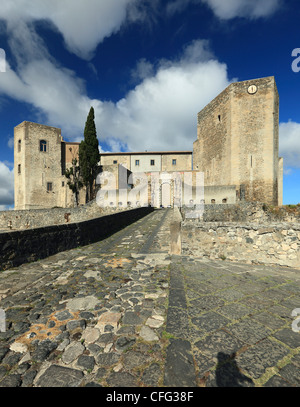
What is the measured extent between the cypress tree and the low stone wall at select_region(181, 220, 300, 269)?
2116 cm

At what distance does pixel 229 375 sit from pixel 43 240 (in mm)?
4525

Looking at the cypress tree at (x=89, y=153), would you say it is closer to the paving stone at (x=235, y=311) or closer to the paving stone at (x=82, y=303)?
the paving stone at (x=82, y=303)

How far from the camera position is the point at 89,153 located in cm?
2362

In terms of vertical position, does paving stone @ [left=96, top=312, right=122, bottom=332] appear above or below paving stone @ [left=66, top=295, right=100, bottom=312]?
above

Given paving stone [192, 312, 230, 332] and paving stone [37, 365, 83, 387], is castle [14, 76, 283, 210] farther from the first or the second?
paving stone [37, 365, 83, 387]

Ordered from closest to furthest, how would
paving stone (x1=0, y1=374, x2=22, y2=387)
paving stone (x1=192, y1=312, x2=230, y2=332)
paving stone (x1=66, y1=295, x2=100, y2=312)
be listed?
paving stone (x1=0, y1=374, x2=22, y2=387) → paving stone (x1=192, y1=312, x2=230, y2=332) → paving stone (x1=66, y1=295, x2=100, y2=312)

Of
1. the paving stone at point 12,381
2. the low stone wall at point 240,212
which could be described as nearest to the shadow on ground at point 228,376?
the paving stone at point 12,381

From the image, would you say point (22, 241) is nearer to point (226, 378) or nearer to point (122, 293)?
point (122, 293)

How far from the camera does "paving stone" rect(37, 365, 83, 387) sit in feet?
4.38

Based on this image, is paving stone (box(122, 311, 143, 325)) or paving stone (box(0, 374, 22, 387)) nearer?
paving stone (box(0, 374, 22, 387))

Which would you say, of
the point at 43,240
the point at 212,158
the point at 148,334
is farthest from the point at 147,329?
the point at 212,158

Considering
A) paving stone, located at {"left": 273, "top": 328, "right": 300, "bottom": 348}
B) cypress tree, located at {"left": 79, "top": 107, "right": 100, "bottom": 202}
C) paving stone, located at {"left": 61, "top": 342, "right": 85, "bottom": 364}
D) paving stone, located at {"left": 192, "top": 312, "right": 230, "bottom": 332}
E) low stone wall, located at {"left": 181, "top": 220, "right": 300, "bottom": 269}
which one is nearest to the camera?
paving stone, located at {"left": 61, "top": 342, "right": 85, "bottom": 364}

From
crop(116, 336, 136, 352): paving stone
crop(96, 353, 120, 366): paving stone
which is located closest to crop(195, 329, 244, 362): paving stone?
crop(116, 336, 136, 352): paving stone

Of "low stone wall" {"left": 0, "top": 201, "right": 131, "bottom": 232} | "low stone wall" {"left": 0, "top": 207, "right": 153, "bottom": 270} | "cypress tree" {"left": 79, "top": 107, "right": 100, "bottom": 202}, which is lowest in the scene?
"low stone wall" {"left": 0, "top": 201, "right": 131, "bottom": 232}
